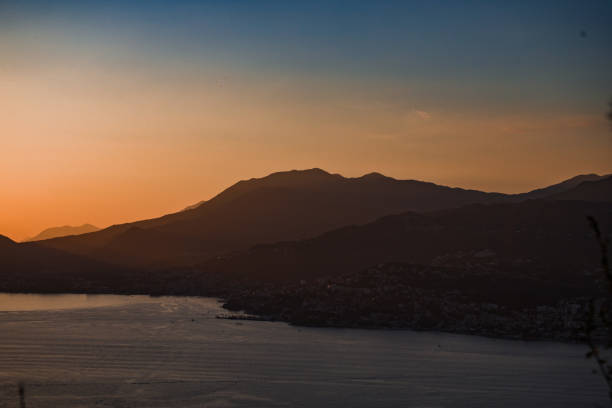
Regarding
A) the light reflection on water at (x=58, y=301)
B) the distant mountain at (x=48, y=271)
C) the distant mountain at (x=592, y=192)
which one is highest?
the distant mountain at (x=592, y=192)

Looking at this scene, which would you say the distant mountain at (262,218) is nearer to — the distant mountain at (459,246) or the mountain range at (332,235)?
the mountain range at (332,235)

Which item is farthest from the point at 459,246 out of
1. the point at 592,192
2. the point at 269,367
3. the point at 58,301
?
the point at 269,367

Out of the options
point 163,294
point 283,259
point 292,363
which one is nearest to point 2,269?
point 163,294

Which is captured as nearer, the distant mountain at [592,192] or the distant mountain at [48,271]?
the distant mountain at [48,271]

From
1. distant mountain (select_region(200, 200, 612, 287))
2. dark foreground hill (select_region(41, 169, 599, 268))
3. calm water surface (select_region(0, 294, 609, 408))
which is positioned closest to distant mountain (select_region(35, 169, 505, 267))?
dark foreground hill (select_region(41, 169, 599, 268))

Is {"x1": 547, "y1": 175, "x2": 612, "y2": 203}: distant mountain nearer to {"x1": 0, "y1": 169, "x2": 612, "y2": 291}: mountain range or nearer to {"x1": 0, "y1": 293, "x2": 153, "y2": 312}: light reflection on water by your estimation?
{"x1": 0, "y1": 169, "x2": 612, "y2": 291}: mountain range

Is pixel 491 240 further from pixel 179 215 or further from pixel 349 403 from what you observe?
pixel 179 215

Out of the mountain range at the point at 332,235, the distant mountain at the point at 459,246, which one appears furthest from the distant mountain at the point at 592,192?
the distant mountain at the point at 459,246
